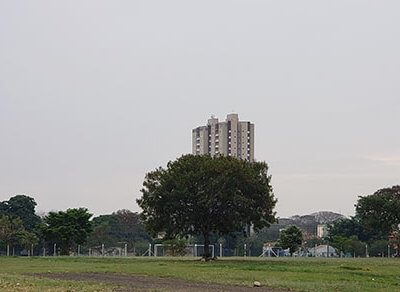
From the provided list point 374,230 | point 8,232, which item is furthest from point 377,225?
point 8,232

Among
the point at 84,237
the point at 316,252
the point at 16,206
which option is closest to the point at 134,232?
the point at 16,206

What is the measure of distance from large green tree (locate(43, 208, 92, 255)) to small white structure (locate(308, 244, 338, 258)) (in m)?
41.2

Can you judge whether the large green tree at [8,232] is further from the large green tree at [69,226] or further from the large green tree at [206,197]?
the large green tree at [206,197]

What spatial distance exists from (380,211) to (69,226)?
40.6m

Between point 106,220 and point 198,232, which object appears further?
point 106,220

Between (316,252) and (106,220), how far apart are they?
42913mm

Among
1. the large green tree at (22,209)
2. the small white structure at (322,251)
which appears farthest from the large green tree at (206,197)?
the large green tree at (22,209)

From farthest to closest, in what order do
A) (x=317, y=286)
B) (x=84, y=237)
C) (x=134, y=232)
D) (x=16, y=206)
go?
(x=134, y=232), (x=16, y=206), (x=84, y=237), (x=317, y=286)

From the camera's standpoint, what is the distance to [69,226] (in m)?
87.1

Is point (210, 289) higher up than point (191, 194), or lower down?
lower down

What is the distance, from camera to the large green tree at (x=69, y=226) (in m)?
87.0

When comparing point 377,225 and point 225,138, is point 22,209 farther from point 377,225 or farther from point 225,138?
point 225,138

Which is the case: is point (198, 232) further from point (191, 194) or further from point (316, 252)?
point (316, 252)

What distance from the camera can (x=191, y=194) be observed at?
59.3 metres
